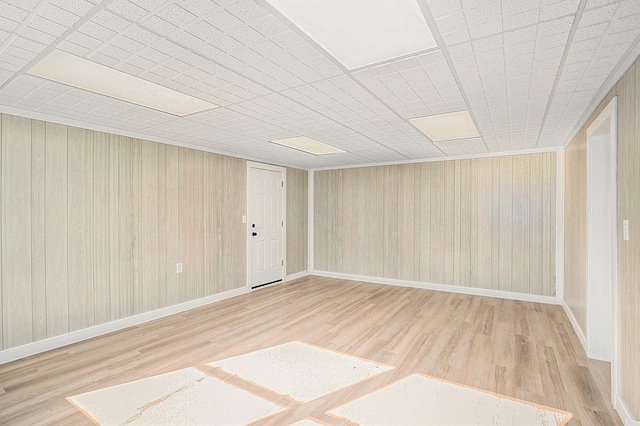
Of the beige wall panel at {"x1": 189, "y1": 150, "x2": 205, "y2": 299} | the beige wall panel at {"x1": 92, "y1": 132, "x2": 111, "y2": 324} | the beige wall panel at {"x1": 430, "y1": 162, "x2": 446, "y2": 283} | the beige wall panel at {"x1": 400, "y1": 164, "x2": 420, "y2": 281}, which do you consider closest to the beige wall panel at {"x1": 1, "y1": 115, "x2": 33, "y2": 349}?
the beige wall panel at {"x1": 92, "y1": 132, "x2": 111, "y2": 324}

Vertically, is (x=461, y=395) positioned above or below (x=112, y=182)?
below

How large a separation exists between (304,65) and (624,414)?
3001 millimetres

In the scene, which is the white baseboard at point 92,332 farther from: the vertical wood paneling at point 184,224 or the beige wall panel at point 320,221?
the beige wall panel at point 320,221

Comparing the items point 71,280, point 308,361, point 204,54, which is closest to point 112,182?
point 71,280

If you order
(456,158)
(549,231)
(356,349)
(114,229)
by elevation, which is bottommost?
(356,349)

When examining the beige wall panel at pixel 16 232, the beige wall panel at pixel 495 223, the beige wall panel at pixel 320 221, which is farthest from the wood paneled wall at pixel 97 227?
the beige wall panel at pixel 495 223

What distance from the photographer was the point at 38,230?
9.84 ft

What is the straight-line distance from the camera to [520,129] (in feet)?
11.7

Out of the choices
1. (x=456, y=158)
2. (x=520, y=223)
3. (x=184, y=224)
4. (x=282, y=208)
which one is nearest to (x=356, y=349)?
(x=184, y=224)

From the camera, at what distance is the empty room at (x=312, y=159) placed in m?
1.74

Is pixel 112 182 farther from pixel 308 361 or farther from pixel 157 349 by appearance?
pixel 308 361

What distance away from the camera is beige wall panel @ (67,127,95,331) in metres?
3.23

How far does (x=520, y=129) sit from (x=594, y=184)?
3.36 feet

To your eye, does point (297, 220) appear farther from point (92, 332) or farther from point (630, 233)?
point (630, 233)
